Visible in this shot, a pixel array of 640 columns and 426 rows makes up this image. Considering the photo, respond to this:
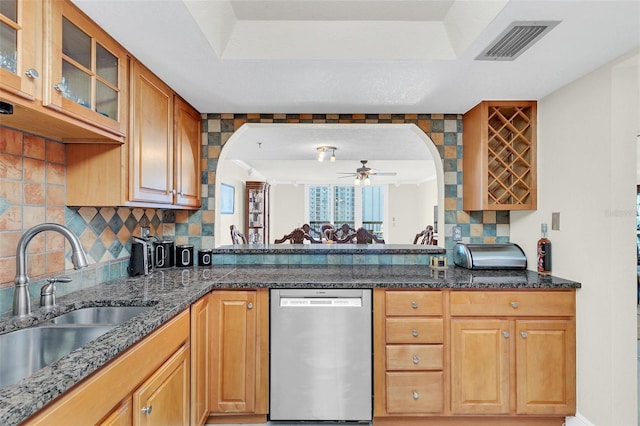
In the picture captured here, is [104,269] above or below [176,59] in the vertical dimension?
below

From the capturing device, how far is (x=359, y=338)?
6.61ft

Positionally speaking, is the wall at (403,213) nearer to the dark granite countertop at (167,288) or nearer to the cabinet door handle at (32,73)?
the dark granite countertop at (167,288)

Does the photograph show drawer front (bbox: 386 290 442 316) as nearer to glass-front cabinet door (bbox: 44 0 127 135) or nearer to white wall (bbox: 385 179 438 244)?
glass-front cabinet door (bbox: 44 0 127 135)

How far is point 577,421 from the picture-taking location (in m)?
1.98

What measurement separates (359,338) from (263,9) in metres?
1.84

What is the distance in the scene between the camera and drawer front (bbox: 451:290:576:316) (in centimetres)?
200

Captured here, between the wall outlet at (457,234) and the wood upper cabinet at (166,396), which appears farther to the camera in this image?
the wall outlet at (457,234)

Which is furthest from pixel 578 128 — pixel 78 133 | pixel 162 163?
pixel 78 133

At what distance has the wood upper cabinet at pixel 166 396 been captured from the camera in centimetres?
125

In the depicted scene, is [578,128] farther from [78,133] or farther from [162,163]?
[78,133]

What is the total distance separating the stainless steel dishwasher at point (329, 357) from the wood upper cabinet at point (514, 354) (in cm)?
54

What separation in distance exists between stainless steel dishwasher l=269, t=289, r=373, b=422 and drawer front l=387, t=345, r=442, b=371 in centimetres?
14

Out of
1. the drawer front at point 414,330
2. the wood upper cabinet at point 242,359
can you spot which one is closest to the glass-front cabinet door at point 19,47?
the wood upper cabinet at point 242,359

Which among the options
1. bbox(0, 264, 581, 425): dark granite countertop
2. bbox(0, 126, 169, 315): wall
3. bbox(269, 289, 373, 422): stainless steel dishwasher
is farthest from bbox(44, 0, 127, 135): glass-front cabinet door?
bbox(269, 289, 373, 422): stainless steel dishwasher
